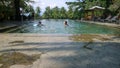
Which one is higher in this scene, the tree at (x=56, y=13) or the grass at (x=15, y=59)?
the tree at (x=56, y=13)

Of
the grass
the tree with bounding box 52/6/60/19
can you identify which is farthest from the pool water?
the tree with bounding box 52/6/60/19

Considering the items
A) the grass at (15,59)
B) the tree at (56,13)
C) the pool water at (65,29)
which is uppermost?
the tree at (56,13)

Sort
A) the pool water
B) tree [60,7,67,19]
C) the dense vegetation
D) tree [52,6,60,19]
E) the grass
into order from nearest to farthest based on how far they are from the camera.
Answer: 1. the grass
2. the pool water
3. the dense vegetation
4. tree [60,7,67,19]
5. tree [52,6,60,19]

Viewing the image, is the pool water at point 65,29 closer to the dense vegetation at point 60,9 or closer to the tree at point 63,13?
the dense vegetation at point 60,9

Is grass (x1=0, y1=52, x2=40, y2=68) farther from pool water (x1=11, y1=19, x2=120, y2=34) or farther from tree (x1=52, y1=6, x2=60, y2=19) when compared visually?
tree (x1=52, y1=6, x2=60, y2=19)

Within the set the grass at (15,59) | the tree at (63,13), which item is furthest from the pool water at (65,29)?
the tree at (63,13)

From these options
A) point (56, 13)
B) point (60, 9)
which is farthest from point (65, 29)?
point (60, 9)

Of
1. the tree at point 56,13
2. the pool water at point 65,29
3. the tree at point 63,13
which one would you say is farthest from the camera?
the tree at point 56,13

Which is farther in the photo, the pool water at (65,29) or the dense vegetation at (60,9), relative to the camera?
the dense vegetation at (60,9)

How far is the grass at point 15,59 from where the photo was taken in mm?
3902

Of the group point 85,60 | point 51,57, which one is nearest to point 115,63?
point 85,60

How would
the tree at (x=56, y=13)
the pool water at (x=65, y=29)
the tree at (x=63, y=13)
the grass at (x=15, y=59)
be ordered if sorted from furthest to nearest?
the tree at (x=56, y=13)
the tree at (x=63, y=13)
the pool water at (x=65, y=29)
the grass at (x=15, y=59)

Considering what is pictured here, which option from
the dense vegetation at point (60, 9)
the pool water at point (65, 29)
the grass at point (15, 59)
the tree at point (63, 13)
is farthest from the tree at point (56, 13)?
the grass at point (15, 59)

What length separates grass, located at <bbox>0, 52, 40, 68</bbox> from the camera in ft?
12.8
